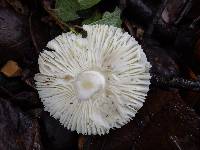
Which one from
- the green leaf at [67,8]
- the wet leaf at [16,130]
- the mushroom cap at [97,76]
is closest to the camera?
the mushroom cap at [97,76]

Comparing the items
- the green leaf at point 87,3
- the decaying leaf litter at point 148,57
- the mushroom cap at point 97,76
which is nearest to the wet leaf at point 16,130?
the decaying leaf litter at point 148,57

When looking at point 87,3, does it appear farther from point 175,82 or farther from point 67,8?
point 175,82

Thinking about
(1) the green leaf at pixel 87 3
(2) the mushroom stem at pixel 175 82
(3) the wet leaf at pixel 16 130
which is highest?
(1) the green leaf at pixel 87 3

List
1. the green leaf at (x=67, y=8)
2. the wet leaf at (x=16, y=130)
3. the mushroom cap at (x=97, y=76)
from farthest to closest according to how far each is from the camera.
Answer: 1. the green leaf at (x=67, y=8)
2. the wet leaf at (x=16, y=130)
3. the mushroom cap at (x=97, y=76)

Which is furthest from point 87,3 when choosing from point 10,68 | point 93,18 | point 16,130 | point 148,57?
point 16,130

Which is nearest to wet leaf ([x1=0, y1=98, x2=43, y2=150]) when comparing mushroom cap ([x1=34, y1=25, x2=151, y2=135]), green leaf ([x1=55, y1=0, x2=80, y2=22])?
mushroom cap ([x1=34, y1=25, x2=151, y2=135])

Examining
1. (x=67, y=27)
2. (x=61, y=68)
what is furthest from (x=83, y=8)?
(x=61, y=68)

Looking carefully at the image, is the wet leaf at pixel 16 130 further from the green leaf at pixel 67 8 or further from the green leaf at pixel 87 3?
the green leaf at pixel 87 3
